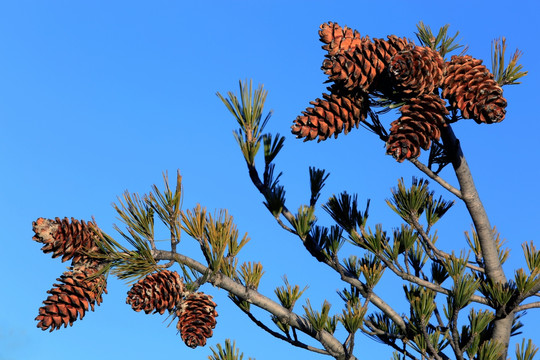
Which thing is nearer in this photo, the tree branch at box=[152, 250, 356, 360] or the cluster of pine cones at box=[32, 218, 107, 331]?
the cluster of pine cones at box=[32, 218, 107, 331]

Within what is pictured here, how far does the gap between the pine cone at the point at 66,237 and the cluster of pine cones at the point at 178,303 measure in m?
0.39

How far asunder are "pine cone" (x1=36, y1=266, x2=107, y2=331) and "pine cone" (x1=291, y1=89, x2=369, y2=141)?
4.56 ft

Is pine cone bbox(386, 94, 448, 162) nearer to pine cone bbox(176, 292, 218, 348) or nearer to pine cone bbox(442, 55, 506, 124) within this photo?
pine cone bbox(442, 55, 506, 124)

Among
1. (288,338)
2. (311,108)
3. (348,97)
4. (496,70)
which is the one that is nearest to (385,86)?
(348,97)

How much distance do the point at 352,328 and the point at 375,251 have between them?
648 mm

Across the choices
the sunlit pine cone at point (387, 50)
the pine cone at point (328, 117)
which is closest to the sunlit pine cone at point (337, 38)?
the sunlit pine cone at point (387, 50)

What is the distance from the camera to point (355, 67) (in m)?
3.52

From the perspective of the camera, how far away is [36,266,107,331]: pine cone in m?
3.54

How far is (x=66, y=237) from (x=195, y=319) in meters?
0.83

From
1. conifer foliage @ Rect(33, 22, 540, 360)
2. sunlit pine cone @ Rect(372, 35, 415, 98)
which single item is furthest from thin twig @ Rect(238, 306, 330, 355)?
sunlit pine cone @ Rect(372, 35, 415, 98)

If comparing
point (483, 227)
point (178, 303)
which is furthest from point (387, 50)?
point (178, 303)

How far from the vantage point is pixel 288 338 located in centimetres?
440

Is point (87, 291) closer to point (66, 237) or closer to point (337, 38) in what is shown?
point (66, 237)

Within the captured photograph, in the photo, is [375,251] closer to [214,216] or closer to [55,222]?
[214,216]
